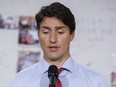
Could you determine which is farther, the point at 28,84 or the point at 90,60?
the point at 90,60

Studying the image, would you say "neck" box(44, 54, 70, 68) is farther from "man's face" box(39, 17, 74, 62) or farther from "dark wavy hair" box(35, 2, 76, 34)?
"dark wavy hair" box(35, 2, 76, 34)

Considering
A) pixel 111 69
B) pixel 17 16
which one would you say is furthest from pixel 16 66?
pixel 111 69

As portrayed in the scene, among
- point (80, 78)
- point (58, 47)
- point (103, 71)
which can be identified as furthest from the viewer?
point (103, 71)

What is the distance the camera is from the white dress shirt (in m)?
1.39

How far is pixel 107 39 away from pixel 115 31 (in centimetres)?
9

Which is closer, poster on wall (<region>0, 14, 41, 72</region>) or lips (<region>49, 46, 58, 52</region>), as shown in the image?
lips (<region>49, 46, 58, 52</region>)

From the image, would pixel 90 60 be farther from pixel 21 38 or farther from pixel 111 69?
pixel 21 38

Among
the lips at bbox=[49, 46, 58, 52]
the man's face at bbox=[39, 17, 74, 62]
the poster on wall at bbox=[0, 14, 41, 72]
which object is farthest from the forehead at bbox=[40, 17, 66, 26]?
the poster on wall at bbox=[0, 14, 41, 72]

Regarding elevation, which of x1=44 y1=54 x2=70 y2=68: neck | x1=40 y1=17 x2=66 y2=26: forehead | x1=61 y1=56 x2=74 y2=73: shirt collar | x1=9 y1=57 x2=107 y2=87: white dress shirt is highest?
x1=40 y1=17 x2=66 y2=26: forehead

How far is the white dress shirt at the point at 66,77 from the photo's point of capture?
1.39 meters

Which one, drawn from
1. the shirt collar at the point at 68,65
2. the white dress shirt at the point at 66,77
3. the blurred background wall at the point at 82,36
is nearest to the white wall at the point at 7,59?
the blurred background wall at the point at 82,36

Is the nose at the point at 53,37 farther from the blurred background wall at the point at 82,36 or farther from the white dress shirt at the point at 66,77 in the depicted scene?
the blurred background wall at the point at 82,36

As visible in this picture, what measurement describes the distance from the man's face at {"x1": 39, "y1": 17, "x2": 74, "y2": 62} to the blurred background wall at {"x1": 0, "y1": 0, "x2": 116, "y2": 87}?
943 mm

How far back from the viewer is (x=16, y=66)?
2311 millimetres
